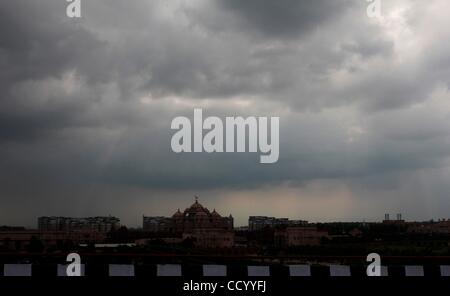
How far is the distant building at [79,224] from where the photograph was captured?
93.8 ft

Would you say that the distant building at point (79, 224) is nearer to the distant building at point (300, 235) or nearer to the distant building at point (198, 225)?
the distant building at point (198, 225)

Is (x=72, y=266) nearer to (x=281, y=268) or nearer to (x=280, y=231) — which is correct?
(x=281, y=268)

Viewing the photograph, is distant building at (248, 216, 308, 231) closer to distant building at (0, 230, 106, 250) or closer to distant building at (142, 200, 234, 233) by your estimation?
distant building at (142, 200, 234, 233)

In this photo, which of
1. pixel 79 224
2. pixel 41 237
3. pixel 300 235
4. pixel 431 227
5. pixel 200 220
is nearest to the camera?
pixel 41 237

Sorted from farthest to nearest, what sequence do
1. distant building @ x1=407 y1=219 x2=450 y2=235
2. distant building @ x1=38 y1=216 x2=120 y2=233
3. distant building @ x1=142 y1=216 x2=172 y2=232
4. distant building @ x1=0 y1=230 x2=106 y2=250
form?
distant building @ x1=407 y1=219 x2=450 y2=235, distant building @ x1=142 y1=216 x2=172 y2=232, distant building @ x1=38 y1=216 x2=120 y2=233, distant building @ x1=0 y1=230 x2=106 y2=250

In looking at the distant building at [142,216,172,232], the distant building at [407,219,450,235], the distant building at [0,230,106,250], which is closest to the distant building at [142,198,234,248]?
the distant building at [142,216,172,232]

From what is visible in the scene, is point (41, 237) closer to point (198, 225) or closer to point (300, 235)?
point (198, 225)

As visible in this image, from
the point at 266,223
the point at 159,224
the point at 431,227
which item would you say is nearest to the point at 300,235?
the point at 266,223

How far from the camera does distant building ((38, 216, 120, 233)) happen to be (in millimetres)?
28594

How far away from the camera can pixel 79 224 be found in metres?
30.3

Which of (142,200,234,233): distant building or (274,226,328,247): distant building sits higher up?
(142,200,234,233): distant building

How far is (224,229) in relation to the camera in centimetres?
3200
